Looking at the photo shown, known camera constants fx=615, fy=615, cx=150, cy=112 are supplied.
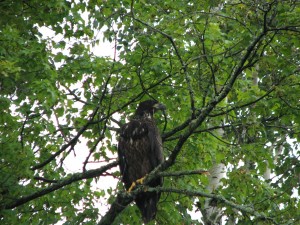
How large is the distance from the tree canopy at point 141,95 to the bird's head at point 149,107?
224 mm

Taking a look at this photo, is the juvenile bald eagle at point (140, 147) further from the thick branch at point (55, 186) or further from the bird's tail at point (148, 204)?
the thick branch at point (55, 186)

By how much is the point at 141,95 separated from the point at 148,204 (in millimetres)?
1708

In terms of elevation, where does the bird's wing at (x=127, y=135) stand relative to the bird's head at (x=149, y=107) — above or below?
below

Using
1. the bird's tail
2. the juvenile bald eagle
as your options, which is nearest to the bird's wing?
the juvenile bald eagle

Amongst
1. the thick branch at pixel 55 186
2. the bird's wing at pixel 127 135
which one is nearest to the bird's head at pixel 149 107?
the bird's wing at pixel 127 135

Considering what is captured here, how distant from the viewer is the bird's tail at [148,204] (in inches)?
338

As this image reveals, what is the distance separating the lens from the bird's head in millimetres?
9227

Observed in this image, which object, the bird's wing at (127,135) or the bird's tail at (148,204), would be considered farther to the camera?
the bird's wing at (127,135)

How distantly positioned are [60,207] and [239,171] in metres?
2.99

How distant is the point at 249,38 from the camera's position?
7691 millimetres

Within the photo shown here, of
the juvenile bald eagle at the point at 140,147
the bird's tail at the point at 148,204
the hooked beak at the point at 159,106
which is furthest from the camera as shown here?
the hooked beak at the point at 159,106

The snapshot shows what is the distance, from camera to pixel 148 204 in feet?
28.4

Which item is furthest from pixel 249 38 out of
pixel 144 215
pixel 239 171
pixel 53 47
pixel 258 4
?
pixel 53 47

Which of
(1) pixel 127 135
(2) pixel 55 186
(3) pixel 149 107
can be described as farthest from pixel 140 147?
(2) pixel 55 186
